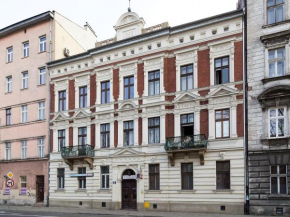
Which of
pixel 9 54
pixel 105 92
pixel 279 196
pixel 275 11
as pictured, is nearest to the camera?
pixel 279 196

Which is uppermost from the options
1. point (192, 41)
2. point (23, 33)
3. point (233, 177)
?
point (23, 33)

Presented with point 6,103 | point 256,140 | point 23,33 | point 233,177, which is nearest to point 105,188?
point 233,177

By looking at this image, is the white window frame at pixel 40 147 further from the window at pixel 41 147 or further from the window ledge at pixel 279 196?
the window ledge at pixel 279 196

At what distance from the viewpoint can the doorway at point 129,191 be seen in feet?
89.2

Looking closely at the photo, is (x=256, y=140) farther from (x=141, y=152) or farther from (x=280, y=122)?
(x=141, y=152)

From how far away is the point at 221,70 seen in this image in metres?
24.7

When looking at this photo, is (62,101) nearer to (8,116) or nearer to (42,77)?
(42,77)

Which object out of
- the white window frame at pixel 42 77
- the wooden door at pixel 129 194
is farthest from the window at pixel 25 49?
the wooden door at pixel 129 194

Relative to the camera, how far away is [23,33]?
37.0 meters

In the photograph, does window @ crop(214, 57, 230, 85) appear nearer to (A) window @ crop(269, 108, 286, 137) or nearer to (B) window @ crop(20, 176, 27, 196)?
(A) window @ crop(269, 108, 286, 137)

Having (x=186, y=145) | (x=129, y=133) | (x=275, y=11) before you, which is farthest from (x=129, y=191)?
(x=275, y=11)

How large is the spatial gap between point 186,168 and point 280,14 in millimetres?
11690

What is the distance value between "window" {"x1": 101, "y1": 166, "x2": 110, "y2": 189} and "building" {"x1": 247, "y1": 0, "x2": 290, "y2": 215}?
11362 millimetres

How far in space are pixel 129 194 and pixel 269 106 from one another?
1209cm
